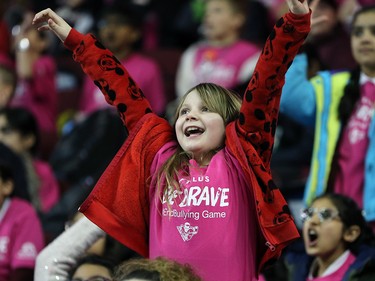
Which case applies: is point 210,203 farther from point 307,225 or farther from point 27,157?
point 27,157

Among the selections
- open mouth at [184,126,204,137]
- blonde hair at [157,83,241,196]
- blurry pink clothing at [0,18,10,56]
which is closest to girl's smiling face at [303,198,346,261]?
blonde hair at [157,83,241,196]

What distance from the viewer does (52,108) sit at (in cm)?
857

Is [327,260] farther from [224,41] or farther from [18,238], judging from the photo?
[224,41]

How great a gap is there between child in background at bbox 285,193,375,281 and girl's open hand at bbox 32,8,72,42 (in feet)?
4.94

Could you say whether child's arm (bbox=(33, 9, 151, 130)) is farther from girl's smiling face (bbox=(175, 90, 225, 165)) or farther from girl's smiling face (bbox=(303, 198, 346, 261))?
girl's smiling face (bbox=(303, 198, 346, 261))

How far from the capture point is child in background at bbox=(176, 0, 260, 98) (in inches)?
310

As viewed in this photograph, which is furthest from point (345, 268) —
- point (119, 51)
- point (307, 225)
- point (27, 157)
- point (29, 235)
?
point (119, 51)

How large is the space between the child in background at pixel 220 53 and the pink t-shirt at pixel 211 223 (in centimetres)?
341

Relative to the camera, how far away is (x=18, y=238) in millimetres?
5977

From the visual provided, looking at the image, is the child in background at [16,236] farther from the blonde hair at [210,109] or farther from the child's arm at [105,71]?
the blonde hair at [210,109]

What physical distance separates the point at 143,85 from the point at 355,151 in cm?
263

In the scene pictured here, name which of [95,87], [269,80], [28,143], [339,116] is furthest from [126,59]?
[269,80]

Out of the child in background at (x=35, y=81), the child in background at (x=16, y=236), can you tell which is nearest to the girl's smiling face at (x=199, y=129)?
the child in background at (x=16, y=236)

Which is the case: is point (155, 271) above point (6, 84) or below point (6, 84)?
below
